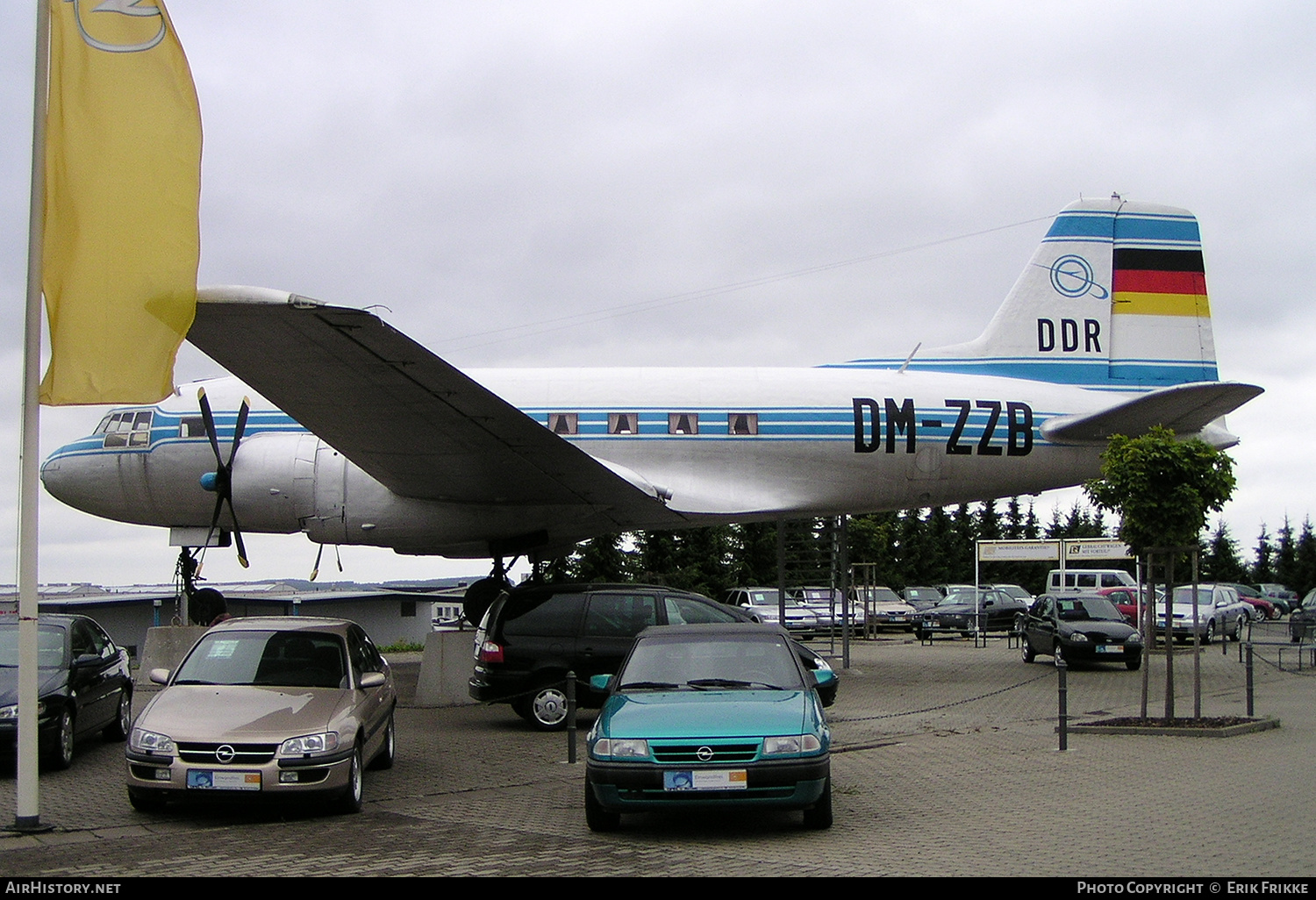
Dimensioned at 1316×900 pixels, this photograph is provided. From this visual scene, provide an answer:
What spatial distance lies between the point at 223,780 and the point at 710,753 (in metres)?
3.68

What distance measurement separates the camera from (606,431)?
1997 cm

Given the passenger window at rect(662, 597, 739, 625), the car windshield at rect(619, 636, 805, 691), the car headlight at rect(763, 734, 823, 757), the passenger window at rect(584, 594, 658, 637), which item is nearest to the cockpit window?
the passenger window at rect(584, 594, 658, 637)

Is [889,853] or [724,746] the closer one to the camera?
[889,853]

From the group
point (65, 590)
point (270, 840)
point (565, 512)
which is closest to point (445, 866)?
point (270, 840)

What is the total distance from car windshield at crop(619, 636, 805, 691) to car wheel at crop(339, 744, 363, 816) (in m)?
2.23


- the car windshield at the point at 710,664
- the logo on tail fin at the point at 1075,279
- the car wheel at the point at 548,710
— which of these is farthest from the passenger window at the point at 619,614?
the logo on tail fin at the point at 1075,279

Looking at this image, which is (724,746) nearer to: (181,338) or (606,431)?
(181,338)

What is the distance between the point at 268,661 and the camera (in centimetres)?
1041

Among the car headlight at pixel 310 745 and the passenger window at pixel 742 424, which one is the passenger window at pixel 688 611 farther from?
the car headlight at pixel 310 745

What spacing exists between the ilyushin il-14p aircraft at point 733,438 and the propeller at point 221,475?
1.4 inches

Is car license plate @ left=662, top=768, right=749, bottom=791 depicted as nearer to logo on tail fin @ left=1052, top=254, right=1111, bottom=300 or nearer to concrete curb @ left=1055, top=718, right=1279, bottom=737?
concrete curb @ left=1055, top=718, right=1279, bottom=737

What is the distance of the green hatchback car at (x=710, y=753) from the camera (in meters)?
7.97

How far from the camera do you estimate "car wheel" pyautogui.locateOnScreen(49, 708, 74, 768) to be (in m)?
11.2

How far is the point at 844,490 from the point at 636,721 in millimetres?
12526
